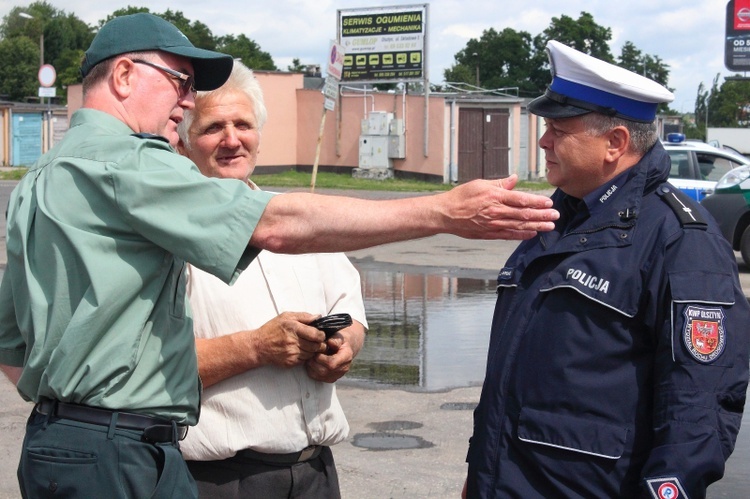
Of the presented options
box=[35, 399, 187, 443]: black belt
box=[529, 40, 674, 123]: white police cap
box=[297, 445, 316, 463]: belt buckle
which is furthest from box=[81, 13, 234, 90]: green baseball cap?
box=[297, 445, 316, 463]: belt buckle

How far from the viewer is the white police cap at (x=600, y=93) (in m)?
3.00

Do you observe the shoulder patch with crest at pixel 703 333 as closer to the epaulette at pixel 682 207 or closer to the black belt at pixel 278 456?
the epaulette at pixel 682 207

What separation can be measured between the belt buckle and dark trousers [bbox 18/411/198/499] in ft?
2.56

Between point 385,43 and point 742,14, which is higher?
point 385,43

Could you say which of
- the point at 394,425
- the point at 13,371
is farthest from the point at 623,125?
the point at 394,425

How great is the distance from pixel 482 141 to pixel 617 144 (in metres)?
32.2

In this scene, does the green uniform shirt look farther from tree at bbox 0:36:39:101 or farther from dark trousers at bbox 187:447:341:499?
tree at bbox 0:36:39:101

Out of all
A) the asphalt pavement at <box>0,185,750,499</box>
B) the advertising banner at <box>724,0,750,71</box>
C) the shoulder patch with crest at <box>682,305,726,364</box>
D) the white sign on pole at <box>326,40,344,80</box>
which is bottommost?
the asphalt pavement at <box>0,185,750,499</box>

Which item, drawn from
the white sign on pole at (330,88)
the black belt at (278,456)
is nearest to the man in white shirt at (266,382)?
the black belt at (278,456)

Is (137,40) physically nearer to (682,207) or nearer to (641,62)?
(682,207)

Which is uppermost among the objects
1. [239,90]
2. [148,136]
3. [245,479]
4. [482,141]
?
[482,141]

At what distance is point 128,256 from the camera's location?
242 centimetres

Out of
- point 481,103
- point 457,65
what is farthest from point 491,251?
point 457,65

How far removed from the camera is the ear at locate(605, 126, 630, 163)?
3020 millimetres
